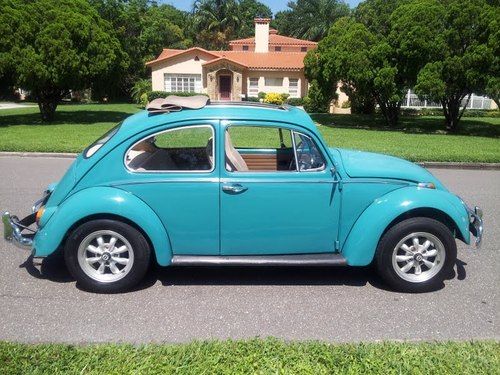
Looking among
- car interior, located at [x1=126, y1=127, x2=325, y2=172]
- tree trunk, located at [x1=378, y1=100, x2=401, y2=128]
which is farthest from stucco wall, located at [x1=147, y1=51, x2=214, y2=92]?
car interior, located at [x1=126, y1=127, x2=325, y2=172]

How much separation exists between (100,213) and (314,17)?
67299mm

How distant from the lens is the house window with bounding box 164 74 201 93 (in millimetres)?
40750

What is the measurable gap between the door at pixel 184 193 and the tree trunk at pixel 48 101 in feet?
65.1

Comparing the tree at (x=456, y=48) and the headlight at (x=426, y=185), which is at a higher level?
the tree at (x=456, y=48)

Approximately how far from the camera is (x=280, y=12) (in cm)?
8619

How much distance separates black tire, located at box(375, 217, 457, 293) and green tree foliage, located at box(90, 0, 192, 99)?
21.3 meters

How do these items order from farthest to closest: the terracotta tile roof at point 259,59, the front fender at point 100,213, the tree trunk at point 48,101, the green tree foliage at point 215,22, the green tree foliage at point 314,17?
the green tree foliage at point 314,17
the green tree foliage at point 215,22
the terracotta tile roof at point 259,59
the tree trunk at point 48,101
the front fender at point 100,213

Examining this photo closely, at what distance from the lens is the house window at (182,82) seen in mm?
40750

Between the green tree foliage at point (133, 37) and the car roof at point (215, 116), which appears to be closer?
the car roof at point (215, 116)

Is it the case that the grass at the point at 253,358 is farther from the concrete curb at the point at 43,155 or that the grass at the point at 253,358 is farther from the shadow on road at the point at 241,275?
the concrete curb at the point at 43,155

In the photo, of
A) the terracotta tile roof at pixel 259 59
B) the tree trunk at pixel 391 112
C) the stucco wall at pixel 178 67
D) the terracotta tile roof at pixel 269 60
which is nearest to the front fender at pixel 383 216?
the tree trunk at pixel 391 112

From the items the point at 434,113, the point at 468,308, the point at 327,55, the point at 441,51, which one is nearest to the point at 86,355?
the point at 468,308

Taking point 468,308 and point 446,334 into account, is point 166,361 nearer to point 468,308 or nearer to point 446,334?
point 446,334

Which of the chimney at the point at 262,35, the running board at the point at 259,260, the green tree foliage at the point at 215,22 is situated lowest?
the running board at the point at 259,260
